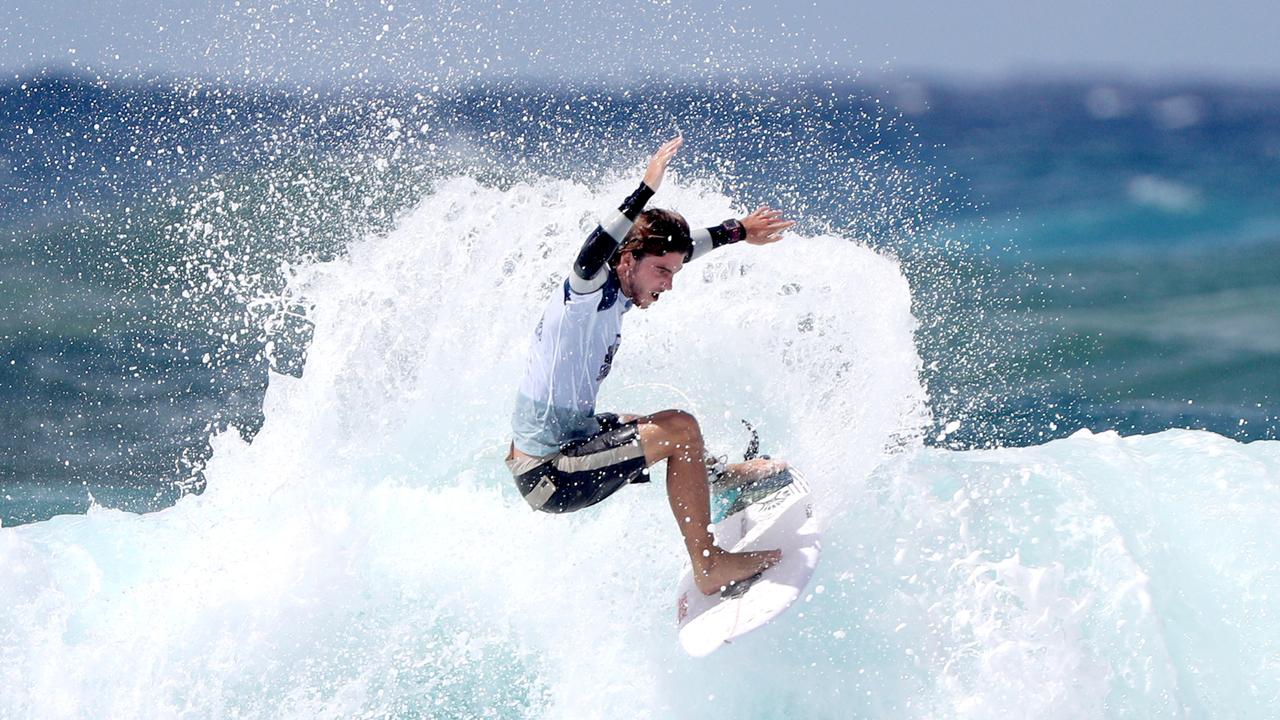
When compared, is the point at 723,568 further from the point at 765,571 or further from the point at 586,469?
the point at 586,469

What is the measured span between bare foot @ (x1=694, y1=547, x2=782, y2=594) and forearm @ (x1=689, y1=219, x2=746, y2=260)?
149 centimetres

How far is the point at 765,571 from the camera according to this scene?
5.79m

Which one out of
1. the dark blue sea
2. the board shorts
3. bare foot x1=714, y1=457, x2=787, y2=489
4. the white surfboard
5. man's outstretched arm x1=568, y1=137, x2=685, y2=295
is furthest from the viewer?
the dark blue sea

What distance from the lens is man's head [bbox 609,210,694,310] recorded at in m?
5.05

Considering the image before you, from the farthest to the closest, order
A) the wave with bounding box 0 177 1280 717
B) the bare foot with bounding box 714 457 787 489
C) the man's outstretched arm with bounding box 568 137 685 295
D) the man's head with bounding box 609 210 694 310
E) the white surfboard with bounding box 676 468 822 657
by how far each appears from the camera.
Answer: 1. the bare foot with bounding box 714 457 787 489
2. the wave with bounding box 0 177 1280 717
3. the white surfboard with bounding box 676 468 822 657
4. the man's head with bounding box 609 210 694 310
5. the man's outstretched arm with bounding box 568 137 685 295

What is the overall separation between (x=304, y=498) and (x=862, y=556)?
3469 mm

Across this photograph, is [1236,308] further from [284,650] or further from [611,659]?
[284,650]

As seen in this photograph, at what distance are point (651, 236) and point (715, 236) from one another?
59 cm

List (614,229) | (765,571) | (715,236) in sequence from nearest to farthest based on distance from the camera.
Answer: (614,229) < (715,236) < (765,571)

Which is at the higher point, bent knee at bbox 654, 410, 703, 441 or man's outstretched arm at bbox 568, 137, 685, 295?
man's outstretched arm at bbox 568, 137, 685, 295

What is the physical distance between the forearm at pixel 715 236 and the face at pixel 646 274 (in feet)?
1.06

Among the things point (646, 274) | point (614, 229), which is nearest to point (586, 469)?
point (646, 274)

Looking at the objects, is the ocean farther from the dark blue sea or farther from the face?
the face

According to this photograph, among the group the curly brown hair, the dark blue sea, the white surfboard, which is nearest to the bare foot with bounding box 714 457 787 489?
the white surfboard
